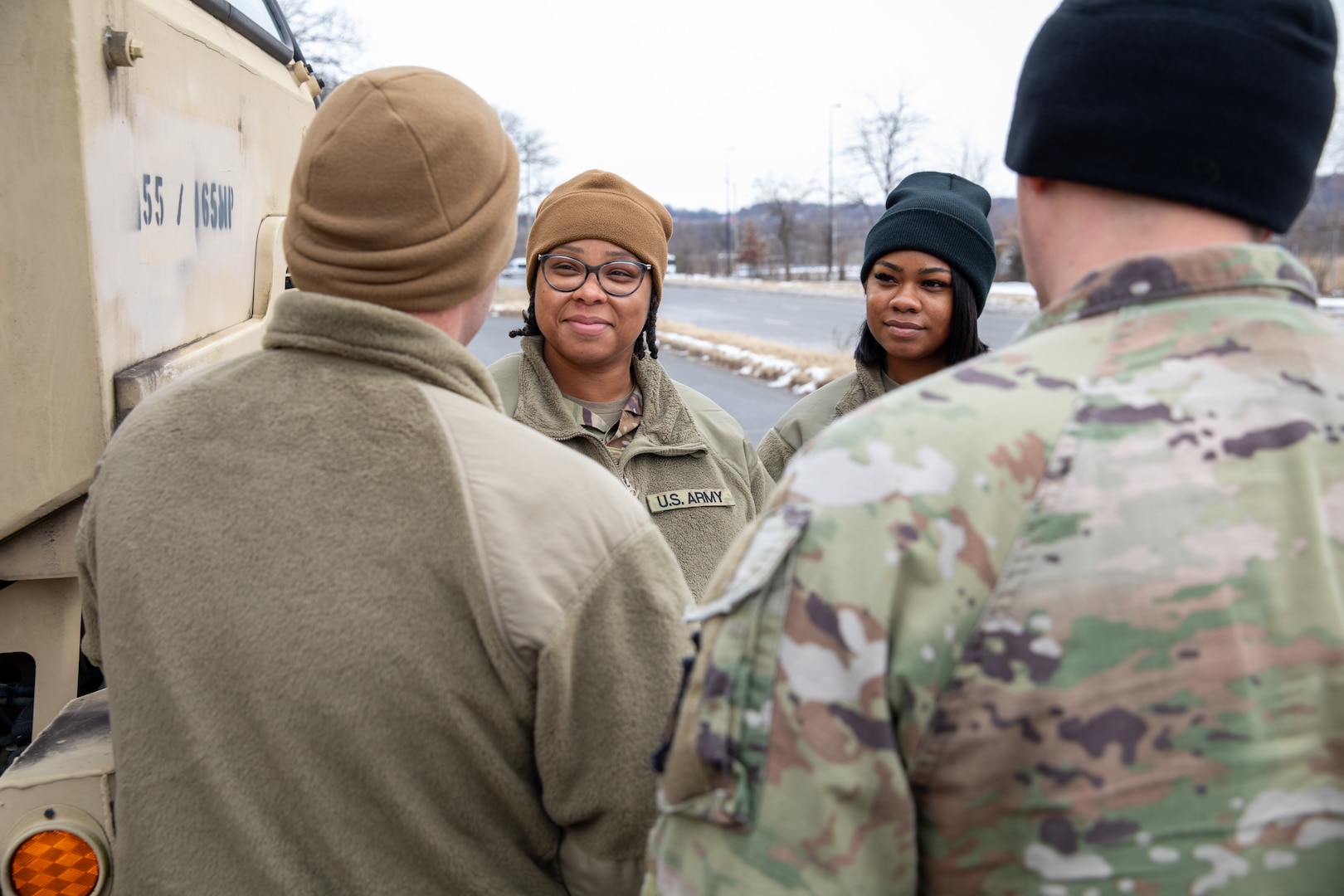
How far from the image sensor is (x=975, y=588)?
1014mm

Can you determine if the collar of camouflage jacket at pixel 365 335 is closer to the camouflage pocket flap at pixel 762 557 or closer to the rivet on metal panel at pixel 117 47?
the camouflage pocket flap at pixel 762 557

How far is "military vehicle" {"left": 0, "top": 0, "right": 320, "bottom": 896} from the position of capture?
169cm

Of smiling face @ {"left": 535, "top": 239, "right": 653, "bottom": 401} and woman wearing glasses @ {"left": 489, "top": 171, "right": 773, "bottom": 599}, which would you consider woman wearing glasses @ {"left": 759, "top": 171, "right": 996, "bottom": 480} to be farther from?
smiling face @ {"left": 535, "top": 239, "right": 653, "bottom": 401}

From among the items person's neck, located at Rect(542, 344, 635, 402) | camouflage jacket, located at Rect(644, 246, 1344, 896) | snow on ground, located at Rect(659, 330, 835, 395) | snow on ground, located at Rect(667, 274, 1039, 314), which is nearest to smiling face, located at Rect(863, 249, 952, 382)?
person's neck, located at Rect(542, 344, 635, 402)

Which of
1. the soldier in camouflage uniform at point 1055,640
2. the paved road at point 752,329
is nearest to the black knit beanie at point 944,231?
the soldier in camouflage uniform at point 1055,640

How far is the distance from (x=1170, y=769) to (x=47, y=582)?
6.89ft

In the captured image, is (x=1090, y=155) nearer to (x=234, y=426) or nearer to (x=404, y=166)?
(x=404, y=166)

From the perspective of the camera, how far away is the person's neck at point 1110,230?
3.68ft

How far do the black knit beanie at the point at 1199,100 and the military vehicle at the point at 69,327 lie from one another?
163cm

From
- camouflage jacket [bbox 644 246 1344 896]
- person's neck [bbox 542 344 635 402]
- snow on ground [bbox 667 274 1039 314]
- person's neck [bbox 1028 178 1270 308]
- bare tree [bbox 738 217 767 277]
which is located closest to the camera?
camouflage jacket [bbox 644 246 1344 896]

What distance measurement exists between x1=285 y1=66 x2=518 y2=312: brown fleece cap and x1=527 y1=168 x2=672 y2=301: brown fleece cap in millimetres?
→ 1272

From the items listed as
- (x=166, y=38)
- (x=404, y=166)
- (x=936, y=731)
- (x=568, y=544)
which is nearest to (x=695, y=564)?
(x=568, y=544)

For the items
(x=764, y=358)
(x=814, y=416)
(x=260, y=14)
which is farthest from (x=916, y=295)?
(x=764, y=358)

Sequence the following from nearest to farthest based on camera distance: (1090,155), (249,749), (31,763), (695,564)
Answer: (1090,155), (249,749), (31,763), (695,564)
